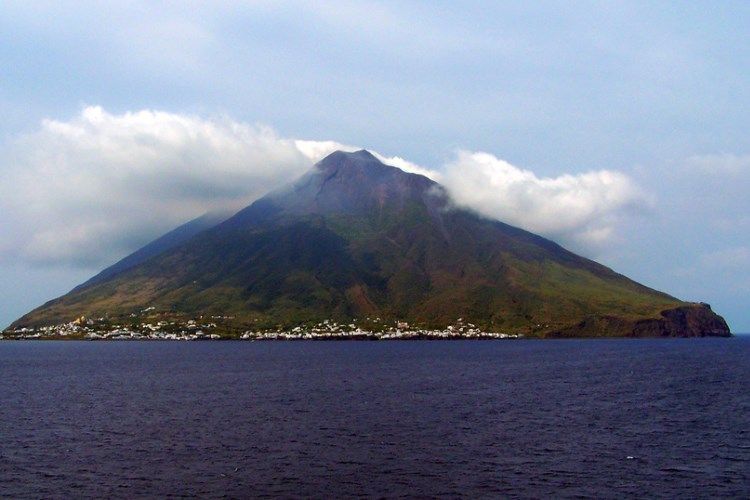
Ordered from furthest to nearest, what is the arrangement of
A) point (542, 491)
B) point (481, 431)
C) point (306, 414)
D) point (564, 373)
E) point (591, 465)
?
point (564, 373) → point (306, 414) → point (481, 431) → point (591, 465) → point (542, 491)

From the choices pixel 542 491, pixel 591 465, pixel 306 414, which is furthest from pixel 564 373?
pixel 542 491

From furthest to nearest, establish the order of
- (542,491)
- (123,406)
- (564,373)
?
(564,373) < (123,406) < (542,491)

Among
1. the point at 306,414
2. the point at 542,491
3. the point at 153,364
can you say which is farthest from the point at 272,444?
the point at 153,364

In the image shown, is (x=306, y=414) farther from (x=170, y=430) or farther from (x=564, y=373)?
(x=564, y=373)

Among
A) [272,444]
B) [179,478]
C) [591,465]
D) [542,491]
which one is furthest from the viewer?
[272,444]

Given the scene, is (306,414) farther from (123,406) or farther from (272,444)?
(123,406)

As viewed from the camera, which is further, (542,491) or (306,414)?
(306,414)
